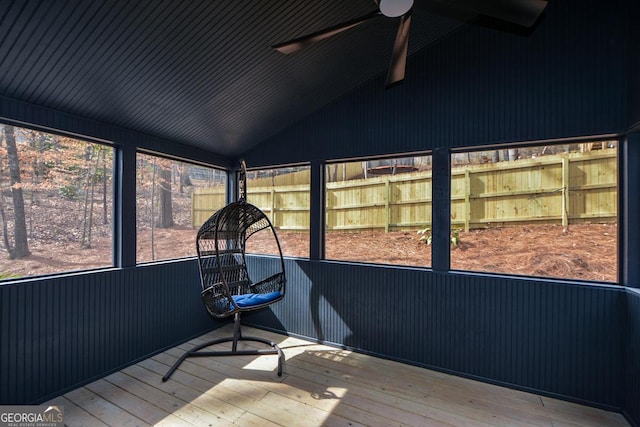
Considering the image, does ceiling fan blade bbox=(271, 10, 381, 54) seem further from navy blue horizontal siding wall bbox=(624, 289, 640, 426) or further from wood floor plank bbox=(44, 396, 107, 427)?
wood floor plank bbox=(44, 396, 107, 427)

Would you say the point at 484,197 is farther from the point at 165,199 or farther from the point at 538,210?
the point at 165,199

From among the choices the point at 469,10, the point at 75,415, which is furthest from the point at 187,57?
the point at 75,415

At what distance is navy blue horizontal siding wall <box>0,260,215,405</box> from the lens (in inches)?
84.6

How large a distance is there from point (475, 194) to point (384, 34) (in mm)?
1709

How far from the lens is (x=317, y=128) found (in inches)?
138

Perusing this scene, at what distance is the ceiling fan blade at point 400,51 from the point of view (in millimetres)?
1748

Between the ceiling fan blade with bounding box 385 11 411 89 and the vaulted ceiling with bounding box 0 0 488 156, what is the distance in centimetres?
17

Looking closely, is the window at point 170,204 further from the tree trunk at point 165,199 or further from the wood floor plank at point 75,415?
the wood floor plank at point 75,415

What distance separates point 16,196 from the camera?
222 centimetres

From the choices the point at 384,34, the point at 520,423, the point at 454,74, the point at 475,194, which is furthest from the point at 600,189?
the point at 384,34

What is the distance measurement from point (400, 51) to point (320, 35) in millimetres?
592

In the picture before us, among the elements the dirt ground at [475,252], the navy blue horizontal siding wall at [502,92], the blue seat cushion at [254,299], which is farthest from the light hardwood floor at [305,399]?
the navy blue horizontal siding wall at [502,92]

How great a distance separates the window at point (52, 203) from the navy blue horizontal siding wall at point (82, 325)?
0.19 metres

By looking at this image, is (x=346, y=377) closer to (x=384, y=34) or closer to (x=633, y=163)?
(x=633, y=163)
